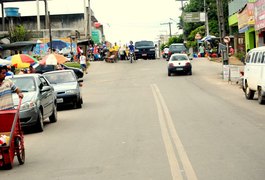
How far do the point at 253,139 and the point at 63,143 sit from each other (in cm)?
403

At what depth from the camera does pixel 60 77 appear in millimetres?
23297

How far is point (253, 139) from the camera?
468 inches

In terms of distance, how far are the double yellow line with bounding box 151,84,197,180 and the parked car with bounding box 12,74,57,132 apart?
10.5 ft

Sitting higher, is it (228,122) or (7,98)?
(7,98)

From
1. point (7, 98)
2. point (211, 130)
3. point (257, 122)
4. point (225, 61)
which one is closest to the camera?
point (7, 98)

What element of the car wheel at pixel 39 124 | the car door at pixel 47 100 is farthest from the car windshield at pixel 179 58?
the car wheel at pixel 39 124

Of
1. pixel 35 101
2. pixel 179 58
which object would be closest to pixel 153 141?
pixel 35 101

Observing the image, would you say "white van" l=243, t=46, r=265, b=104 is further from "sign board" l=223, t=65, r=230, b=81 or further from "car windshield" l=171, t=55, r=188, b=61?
"car windshield" l=171, t=55, r=188, b=61

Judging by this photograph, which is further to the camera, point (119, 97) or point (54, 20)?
point (54, 20)

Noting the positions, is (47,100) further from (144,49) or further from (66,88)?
(144,49)

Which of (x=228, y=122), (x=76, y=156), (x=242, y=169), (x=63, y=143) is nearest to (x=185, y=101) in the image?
(x=228, y=122)

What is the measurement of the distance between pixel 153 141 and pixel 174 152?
163cm

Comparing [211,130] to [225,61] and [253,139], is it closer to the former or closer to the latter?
[253,139]

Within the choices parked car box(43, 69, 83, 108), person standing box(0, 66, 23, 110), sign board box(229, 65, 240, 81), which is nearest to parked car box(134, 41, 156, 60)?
sign board box(229, 65, 240, 81)
